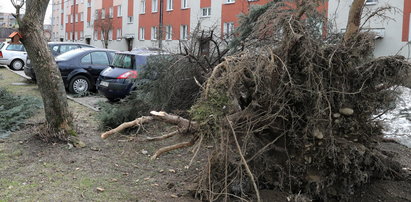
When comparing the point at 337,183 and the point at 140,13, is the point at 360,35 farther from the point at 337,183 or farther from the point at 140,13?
the point at 140,13

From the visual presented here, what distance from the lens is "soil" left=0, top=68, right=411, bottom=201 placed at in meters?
4.75

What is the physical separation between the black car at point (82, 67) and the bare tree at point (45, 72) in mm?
5971

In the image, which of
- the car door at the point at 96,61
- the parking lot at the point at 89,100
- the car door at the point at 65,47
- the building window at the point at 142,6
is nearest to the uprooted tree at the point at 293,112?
the parking lot at the point at 89,100

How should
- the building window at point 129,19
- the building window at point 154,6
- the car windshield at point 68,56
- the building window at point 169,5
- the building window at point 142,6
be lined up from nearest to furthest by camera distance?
the car windshield at point 68,56
the building window at point 169,5
the building window at point 154,6
the building window at point 142,6
the building window at point 129,19

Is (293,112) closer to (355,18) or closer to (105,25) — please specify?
(355,18)

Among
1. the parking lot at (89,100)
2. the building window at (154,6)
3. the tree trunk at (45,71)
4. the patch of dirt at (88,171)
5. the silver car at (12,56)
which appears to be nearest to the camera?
the patch of dirt at (88,171)

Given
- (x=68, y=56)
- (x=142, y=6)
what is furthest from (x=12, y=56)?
(x=142, y=6)

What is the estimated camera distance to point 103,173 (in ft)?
18.0

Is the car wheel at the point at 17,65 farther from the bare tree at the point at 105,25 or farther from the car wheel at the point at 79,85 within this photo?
the bare tree at the point at 105,25

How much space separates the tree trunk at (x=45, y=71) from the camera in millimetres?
6266

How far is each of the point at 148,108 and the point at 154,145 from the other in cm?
97

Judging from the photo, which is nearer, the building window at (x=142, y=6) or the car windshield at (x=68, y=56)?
the car windshield at (x=68, y=56)

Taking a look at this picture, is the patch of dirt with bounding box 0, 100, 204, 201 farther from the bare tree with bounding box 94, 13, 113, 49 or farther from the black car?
the bare tree with bounding box 94, 13, 113, 49

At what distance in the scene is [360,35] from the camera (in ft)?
15.6
